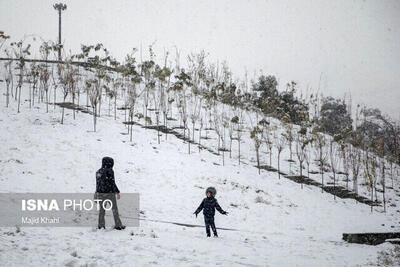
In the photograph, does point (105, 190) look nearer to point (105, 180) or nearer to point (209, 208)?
point (105, 180)

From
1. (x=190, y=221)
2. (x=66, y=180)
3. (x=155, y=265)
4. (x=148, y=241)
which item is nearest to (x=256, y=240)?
(x=190, y=221)

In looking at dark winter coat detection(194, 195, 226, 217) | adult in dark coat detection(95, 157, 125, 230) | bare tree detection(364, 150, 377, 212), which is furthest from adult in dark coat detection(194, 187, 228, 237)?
bare tree detection(364, 150, 377, 212)

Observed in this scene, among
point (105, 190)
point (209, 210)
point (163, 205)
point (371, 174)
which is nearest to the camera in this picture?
point (105, 190)

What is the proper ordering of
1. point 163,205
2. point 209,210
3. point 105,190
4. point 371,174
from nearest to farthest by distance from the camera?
1. point 105,190
2. point 209,210
3. point 163,205
4. point 371,174

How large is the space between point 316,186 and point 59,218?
16931 millimetres

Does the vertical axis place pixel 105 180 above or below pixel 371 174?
above

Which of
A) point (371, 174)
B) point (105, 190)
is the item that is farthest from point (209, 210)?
point (371, 174)

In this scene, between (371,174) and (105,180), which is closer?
(105,180)

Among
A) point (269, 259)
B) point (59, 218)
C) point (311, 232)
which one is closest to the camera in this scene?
point (269, 259)

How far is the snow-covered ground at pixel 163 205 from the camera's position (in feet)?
17.8

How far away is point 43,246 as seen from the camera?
512 cm

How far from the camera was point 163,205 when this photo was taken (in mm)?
11219

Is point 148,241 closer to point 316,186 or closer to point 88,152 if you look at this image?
point 88,152

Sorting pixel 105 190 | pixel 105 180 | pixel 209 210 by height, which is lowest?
pixel 209 210
